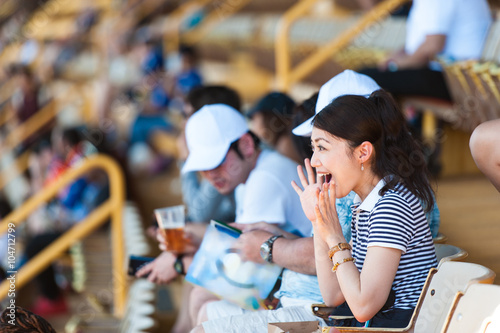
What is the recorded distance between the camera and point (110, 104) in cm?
622

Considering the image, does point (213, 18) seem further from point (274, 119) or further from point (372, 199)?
point (372, 199)

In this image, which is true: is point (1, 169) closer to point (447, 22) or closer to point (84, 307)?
point (84, 307)

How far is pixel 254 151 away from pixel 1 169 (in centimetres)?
525

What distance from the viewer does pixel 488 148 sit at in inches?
71.9

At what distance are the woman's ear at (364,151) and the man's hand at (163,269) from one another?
960 mm

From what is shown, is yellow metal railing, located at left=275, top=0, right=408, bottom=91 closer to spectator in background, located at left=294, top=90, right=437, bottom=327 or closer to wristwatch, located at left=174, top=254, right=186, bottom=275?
wristwatch, located at left=174, top=254, right=186, bottom=275

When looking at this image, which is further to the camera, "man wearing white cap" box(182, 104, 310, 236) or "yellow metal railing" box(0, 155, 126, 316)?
"yellow metal railing" box(0, 155, 126, 316)

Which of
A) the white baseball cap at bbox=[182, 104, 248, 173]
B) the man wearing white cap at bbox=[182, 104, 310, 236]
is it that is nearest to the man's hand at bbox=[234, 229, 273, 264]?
the man wearing white cap at bbox=[182, 104, 310, 236]

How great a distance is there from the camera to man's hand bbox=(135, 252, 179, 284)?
242 centimetres

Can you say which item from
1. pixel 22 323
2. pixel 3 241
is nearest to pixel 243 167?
pixel 22 323

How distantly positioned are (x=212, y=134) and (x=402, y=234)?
100 cm

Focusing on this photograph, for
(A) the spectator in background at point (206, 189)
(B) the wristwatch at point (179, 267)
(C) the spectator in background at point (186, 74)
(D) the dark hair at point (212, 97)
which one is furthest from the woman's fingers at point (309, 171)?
(C) the spectator in background at point (186, 74)

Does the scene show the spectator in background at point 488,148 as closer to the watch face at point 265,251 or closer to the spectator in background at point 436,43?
the watch face at point 265,251

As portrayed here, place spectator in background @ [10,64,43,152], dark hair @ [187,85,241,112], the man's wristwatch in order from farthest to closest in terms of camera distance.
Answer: spectator in background @ [10,64,43,152]
dark hair @ [187,85,241,112]
the man's wristwatch
